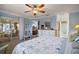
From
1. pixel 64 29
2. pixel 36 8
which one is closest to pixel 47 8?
pixel 36 8

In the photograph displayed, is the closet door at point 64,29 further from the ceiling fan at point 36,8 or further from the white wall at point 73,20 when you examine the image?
the ceiling fan at point 36,8

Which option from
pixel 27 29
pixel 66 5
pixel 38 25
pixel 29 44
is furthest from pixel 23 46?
pixel 66 5

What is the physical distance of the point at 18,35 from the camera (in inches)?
90.3

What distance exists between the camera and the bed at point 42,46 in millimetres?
2213

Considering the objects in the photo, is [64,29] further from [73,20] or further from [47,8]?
[47,8]

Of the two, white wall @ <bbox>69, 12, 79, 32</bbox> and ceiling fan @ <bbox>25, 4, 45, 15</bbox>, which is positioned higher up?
ceiling fan @ <bbox>25, 4, 45, 15</bbox>

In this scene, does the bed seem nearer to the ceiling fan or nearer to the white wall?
the white wall

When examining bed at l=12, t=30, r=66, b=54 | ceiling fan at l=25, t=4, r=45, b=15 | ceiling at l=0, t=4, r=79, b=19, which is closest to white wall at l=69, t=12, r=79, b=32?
ceiling at l=0, t=4, r=79, b=19

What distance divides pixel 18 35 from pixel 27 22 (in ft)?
0.93

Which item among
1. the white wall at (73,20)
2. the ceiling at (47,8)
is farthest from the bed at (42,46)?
the ceiling at (47,8)

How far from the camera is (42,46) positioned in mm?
A: 2230

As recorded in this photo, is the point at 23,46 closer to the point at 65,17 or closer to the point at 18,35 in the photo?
the point at 18,35

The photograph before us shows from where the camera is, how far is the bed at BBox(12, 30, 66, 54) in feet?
7.26

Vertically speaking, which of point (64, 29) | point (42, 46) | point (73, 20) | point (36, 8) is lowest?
point (42, 46)
